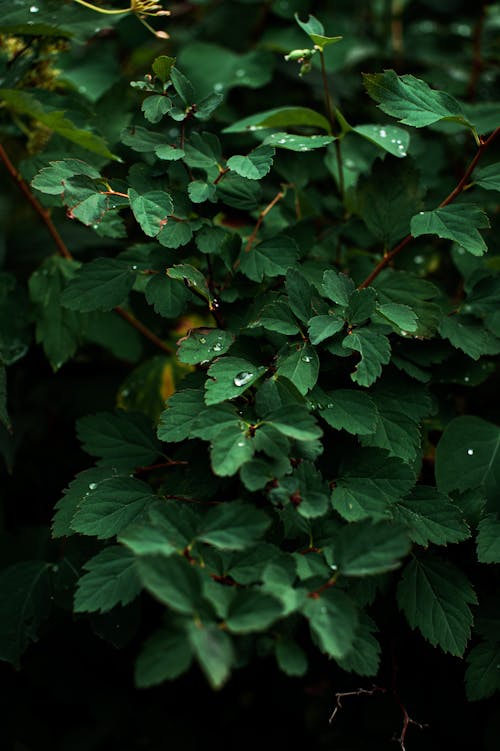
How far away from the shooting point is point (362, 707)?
4.58 ft

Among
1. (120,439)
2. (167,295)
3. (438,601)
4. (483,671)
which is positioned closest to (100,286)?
(167,295)

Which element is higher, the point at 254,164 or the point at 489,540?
the point at 254,164

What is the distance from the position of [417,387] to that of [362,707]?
2.41ft

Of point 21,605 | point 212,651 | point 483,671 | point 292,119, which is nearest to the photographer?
point 212,651

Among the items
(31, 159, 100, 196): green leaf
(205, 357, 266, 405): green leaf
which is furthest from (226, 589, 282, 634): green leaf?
(31, 159, 100, 196): green leaf

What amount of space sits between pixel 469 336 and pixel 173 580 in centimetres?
72

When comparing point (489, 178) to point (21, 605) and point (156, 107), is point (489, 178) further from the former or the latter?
point (21, 605)

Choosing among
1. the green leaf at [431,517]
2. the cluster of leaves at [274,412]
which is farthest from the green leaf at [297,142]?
the green leaf at [431,517]

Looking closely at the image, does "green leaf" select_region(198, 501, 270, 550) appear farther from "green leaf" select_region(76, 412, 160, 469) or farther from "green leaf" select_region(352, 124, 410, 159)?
"green leaf" select_region(352, 124, 410, 159)

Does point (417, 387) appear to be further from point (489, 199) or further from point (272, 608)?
point (489, 199)

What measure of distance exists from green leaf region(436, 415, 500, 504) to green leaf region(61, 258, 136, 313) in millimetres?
602

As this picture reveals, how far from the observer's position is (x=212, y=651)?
602 millimetres

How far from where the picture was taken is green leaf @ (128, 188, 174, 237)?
0.97 metres

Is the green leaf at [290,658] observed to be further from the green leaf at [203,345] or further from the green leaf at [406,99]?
the green leaf at [406,99]
